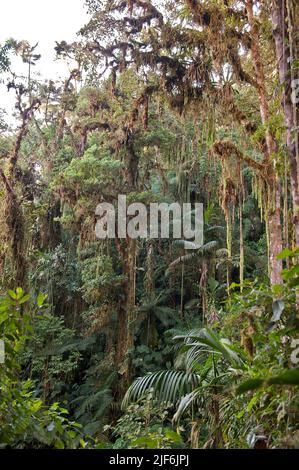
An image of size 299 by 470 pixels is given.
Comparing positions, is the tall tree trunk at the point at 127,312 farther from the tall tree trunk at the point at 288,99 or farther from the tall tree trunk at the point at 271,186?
the tall tree trunk at the point at 288,99

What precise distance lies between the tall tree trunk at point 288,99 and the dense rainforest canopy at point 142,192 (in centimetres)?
1

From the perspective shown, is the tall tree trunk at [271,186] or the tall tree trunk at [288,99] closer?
the tall tree trunk at [288,99]

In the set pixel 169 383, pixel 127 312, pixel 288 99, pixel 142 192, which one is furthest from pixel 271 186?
pixel 127 312

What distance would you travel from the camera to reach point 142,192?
9.05 meters

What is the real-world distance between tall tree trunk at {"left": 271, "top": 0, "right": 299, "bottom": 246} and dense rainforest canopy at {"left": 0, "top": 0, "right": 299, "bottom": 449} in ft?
0.05

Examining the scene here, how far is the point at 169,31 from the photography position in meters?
6.08

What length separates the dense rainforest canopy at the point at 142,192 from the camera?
4.90 meters

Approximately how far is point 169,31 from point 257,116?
1908 mm

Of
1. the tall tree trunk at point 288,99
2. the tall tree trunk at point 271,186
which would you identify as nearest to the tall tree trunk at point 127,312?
the tall tree trunk at point 271,186

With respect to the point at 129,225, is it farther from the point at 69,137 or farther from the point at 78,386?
the point at 78,386

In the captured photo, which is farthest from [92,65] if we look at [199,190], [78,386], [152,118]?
[78,386]

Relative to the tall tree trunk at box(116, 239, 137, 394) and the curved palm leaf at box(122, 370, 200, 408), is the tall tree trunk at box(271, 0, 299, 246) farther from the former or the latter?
the tall tree trunk at box(116, 239, 137, 394)

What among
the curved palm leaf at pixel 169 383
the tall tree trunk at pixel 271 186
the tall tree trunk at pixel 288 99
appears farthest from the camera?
the tall tree trunk at pixel 271 186

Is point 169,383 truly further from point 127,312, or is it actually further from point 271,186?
point 127,312
